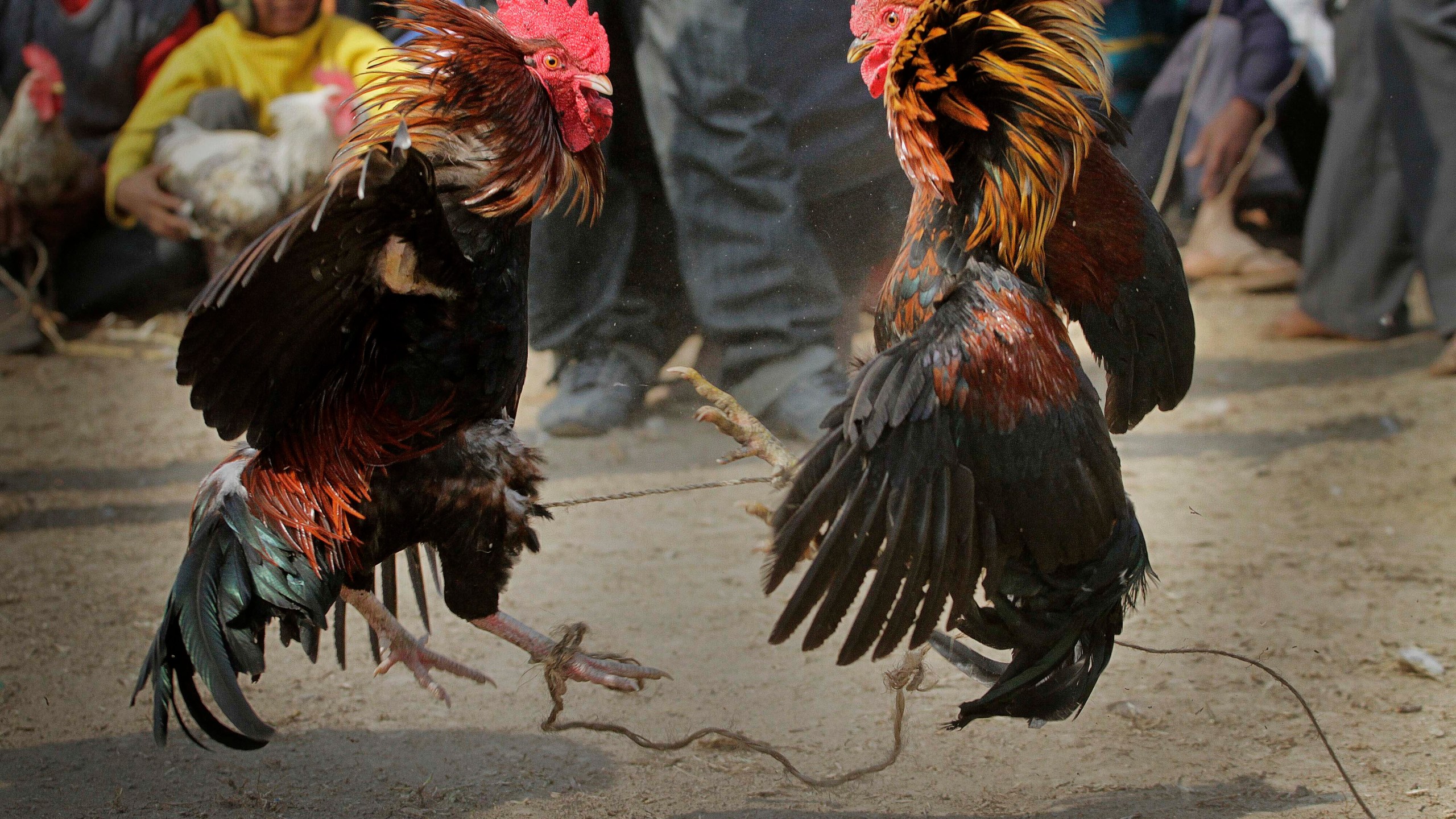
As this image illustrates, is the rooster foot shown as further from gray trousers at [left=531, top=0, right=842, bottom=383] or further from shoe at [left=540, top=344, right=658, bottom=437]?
shoe at [left=540, top=344, right=658, bottom=437]

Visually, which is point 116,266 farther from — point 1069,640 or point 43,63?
point 1069,640

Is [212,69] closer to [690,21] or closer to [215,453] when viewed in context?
[215,453]

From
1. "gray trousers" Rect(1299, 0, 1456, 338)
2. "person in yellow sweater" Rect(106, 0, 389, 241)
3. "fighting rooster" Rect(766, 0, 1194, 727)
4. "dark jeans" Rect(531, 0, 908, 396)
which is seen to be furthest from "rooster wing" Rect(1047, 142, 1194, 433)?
"person in yellow sweater" Rect(106, 0, 389, 241)

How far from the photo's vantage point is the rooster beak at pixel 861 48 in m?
2.25

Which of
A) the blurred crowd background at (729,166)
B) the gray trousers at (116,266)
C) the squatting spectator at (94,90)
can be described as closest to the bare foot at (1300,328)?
the blurred crowd background at (729,166)

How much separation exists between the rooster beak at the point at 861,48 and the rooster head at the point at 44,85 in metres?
5.62

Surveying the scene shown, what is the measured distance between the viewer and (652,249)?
328 centimetres

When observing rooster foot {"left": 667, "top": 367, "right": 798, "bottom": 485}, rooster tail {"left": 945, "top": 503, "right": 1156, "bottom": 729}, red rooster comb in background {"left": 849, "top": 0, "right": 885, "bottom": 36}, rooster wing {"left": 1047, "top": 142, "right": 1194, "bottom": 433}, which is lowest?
rooster tail {"left": 945, "top": 503, "right": 1156, "bottom": 729}

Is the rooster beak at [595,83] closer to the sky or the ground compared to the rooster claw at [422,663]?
closer to the sky

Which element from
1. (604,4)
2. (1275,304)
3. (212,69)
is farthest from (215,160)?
(1275,304)

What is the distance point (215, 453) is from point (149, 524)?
2.93 ft

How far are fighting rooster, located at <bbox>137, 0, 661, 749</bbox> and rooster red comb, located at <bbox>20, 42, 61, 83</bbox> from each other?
4866 millimetres

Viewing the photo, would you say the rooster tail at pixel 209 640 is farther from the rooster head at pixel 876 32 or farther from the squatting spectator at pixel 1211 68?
the squatting spectator at pixel 1211 68

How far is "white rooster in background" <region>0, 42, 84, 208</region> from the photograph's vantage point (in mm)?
6285
